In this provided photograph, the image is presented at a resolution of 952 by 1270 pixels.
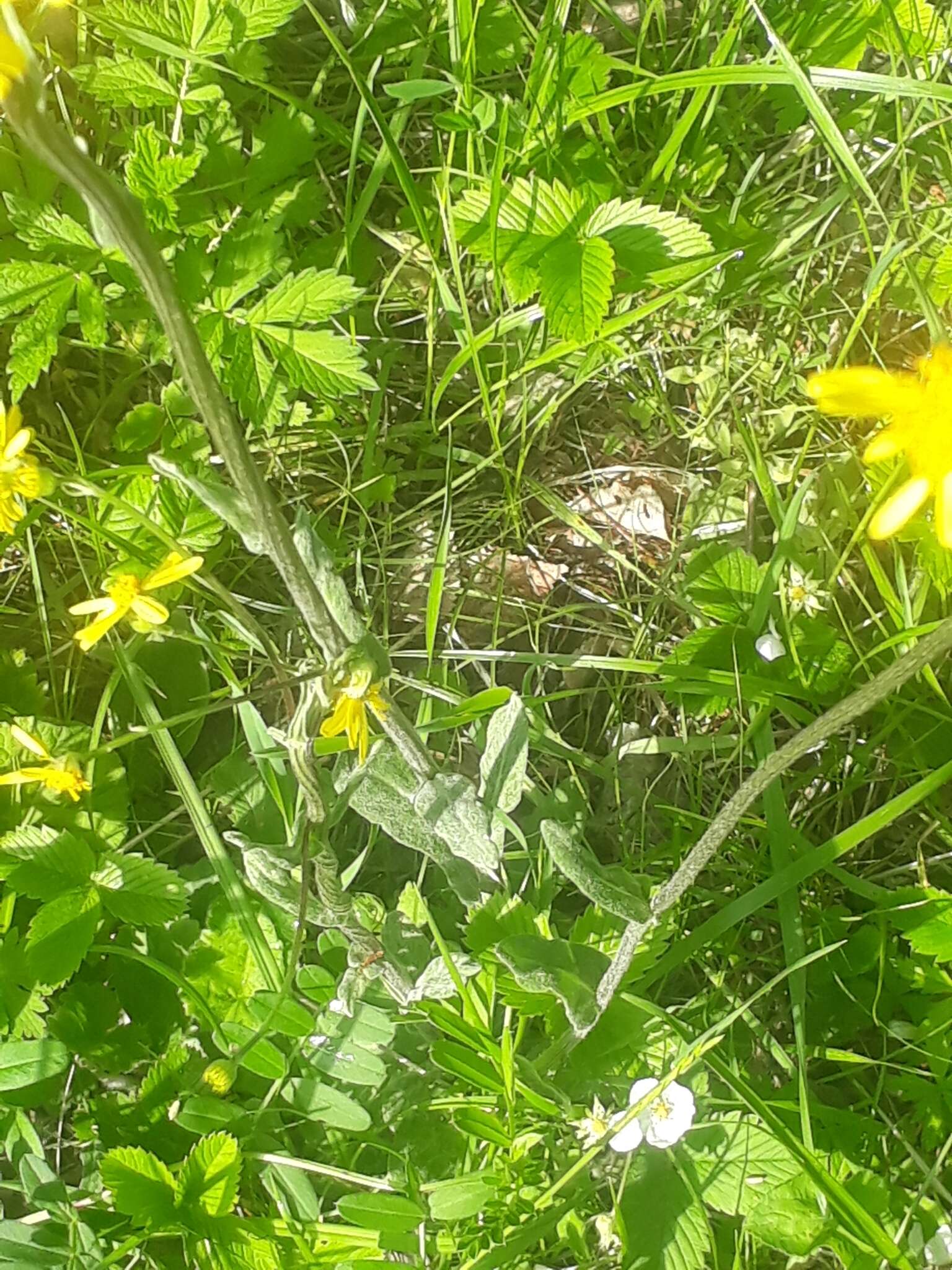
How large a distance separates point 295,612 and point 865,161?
60.7 inches

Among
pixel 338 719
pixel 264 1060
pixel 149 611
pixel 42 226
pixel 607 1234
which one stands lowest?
pixel 607 1234

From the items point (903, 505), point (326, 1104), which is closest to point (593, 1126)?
point (326, 1104)

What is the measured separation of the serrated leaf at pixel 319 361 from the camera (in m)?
1.83

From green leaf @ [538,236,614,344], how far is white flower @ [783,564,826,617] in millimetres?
661

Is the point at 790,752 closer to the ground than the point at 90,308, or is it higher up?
A: closer to the ground

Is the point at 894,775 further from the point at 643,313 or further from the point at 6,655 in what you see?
the point at 6,655

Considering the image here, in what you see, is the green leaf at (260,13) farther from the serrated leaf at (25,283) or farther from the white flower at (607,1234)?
the white flower at (607,1234)

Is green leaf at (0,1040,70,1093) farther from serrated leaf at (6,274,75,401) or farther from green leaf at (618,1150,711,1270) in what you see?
serrated leaf at (6,274,75,401)

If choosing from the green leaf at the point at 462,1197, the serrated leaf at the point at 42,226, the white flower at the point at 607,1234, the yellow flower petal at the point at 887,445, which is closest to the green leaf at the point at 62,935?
the green leaf at the point at 462,1197

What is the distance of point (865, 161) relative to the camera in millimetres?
2193

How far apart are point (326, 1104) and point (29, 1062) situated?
58cm

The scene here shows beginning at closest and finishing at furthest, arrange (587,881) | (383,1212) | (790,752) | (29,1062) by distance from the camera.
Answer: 1. (790,752)
2. (587,881)
3. (383,1212)
4. (29,1062)

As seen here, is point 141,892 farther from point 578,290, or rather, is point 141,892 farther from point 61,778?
point 578,290

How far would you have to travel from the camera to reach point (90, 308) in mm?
1841
